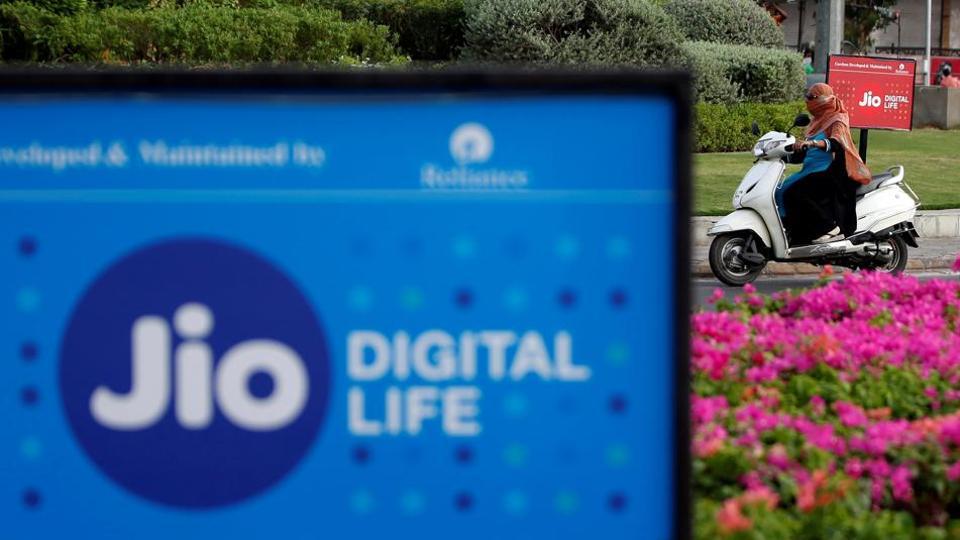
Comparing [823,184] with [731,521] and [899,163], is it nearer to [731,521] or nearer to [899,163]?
[731,521]

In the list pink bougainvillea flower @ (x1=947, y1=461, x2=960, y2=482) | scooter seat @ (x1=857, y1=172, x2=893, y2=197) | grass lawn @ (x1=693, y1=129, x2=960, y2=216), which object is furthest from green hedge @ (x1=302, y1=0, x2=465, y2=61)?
pink bougainvillea flower @ (x1=947, y1=461, x2=960, y2=482)

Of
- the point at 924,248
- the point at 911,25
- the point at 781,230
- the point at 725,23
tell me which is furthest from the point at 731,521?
the point at 911,25

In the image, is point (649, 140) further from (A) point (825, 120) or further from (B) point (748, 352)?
(A) point (825, 120)

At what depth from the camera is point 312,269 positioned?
95.8 inches

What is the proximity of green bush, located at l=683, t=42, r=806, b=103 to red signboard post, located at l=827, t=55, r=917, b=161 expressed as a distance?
9340 millimetres

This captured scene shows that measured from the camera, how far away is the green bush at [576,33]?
26.0 metres

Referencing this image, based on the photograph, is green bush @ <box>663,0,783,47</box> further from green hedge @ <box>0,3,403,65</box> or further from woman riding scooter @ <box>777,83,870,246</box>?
woman riding scooter @ <box>777,83,870,246</box>

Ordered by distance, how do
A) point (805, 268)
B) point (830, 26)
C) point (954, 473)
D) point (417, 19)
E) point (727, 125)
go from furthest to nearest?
point (417, 19) < point (830, 26) < point (727, 125) < point (805, 268) < point (954, 473)

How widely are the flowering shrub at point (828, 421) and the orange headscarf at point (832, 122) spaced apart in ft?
18.6

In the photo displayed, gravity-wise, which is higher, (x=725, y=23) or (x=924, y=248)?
(x=725, y=23)

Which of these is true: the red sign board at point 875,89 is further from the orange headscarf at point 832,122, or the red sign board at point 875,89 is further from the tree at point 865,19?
the tree at point 865,19

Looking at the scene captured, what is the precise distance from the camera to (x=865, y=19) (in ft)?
218

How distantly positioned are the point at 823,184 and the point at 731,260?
953 mm

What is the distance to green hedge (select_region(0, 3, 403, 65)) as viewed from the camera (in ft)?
66.5
